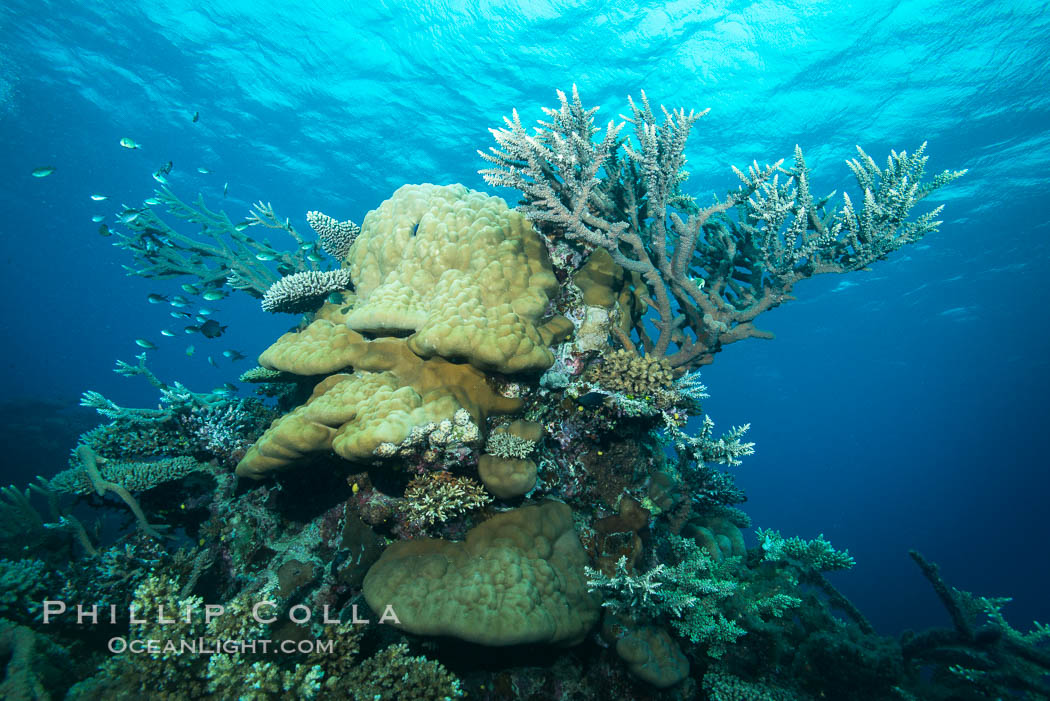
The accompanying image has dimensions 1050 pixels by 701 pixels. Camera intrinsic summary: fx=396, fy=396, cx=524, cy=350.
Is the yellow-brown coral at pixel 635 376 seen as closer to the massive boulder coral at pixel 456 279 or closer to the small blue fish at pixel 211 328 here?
the massive boulder coral at pixel 456 279

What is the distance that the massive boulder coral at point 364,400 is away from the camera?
12.3 feet

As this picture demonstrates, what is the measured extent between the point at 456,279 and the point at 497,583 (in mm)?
3157

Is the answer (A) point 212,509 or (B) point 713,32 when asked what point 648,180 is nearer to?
(A) point 212,509

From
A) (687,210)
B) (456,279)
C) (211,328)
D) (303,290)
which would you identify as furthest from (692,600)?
(211,328)

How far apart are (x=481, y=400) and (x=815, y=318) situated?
44.8 meters

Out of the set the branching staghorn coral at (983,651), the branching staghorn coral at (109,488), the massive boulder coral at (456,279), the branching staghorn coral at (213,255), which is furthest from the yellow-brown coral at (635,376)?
the branching staghorn coral at (213,255)

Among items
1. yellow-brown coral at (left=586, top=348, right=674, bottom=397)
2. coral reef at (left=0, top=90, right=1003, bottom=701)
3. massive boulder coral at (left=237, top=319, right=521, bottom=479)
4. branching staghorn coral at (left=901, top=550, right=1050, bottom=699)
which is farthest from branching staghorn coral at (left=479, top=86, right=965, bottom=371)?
branching staghorn coral at (left=901, top=550, right=1050, bottom=699)

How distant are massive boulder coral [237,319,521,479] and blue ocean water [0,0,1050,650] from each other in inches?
178

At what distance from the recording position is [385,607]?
353cm

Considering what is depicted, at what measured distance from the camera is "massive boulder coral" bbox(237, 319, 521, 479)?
374cm

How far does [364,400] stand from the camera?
4.10 m

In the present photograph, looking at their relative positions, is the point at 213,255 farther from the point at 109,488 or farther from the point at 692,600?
the point at 692,600

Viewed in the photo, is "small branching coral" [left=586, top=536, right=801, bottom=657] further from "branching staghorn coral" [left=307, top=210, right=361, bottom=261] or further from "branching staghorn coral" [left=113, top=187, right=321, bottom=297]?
"branching staghorn coral" [left=113, top=187, right=321, bottom=297]

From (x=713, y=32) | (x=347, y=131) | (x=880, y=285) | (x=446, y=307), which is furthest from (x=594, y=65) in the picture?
(x=880, y=285)
